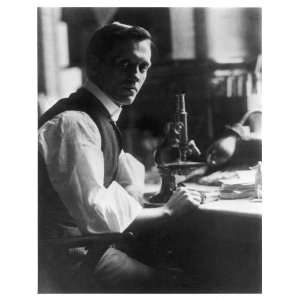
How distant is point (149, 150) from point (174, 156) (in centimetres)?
12

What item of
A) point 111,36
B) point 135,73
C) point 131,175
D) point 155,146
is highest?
point 111,36

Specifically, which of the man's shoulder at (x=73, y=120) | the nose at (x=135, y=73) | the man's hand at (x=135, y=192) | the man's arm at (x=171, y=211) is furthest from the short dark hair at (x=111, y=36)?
the man's arm at (x=171, y=211)

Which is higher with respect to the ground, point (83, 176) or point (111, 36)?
Result: point (111, 36)

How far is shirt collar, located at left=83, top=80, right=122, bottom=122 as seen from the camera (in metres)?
1.79

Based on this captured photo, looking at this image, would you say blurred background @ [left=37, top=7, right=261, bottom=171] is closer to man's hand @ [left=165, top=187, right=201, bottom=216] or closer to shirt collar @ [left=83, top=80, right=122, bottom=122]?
shirt collar @ [left=83, top=80, right=122, bottom=122]

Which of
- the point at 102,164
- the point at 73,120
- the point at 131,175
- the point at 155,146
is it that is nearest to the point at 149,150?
the point at 155,146

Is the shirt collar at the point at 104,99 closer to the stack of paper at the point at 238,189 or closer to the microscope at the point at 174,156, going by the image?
the microscope at the point at 174,156

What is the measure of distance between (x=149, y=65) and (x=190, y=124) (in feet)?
1.04

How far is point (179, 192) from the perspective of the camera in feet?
5.87

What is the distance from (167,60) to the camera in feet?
6.46

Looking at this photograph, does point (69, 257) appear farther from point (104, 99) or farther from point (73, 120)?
point (104, 99)

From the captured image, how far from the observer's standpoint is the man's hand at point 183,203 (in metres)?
1.78
